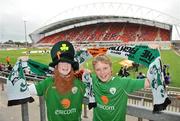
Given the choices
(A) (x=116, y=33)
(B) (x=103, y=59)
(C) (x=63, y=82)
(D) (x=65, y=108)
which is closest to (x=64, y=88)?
(C) (x=63, y=82)

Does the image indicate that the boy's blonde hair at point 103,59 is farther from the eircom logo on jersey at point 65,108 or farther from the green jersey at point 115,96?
the eircom logo on jersey at point 65,108

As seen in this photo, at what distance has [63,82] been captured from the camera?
3326 millimetres

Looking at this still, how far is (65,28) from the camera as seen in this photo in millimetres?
94500

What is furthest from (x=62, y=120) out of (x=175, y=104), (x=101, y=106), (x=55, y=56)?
(x=175, y=104)

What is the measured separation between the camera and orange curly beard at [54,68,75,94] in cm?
332

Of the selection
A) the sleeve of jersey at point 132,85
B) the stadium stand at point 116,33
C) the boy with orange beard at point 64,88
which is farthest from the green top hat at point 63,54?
the stadium stand at point 116,33

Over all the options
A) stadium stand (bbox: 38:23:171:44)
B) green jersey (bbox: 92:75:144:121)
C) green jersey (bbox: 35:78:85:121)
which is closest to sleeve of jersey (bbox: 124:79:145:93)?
green jersey (bbox: 92:75:144:121)

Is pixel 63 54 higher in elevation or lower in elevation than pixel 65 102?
higher

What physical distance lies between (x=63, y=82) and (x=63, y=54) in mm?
287

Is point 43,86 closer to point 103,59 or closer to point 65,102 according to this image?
point 65,102

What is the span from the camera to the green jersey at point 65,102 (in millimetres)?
3363

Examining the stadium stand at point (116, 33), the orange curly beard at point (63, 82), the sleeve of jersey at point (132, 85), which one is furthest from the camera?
the stadium stand at point (116, 33)

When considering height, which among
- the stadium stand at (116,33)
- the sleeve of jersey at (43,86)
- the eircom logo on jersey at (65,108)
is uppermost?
the stadium stand at (116,33)

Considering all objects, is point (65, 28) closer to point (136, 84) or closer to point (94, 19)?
point (94, 19)
